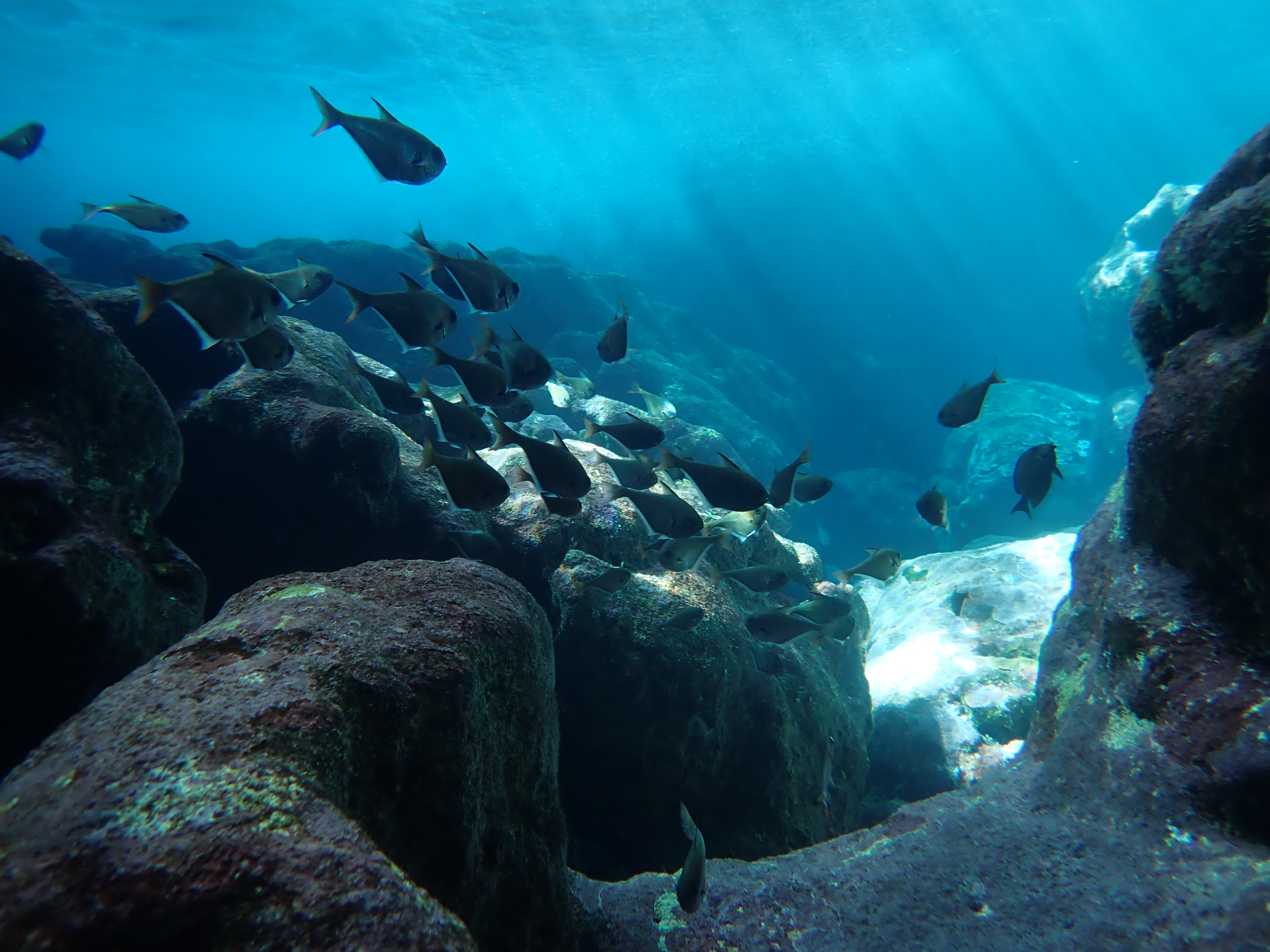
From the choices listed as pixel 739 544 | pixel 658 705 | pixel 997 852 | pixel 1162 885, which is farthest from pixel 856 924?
pixel 739 544

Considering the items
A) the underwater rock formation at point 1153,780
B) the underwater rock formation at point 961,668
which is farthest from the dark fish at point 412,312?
the underwater rock formation at point 961,668

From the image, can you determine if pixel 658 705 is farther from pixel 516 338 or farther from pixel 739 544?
pixel 516 338

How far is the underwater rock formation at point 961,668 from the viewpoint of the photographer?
596cm

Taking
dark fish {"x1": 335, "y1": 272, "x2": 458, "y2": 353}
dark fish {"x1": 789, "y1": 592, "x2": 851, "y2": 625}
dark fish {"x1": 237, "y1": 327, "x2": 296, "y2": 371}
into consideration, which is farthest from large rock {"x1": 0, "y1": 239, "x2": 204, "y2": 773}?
dark fish {"x1": 789, "y1": 592, "x2": 851, "y2": 625}

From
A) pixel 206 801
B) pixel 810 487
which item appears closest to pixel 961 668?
pixel 810 487

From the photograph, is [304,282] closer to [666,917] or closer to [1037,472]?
[666,917]

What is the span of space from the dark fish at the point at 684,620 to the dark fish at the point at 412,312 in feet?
8.11

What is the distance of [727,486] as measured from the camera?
3.46 meters

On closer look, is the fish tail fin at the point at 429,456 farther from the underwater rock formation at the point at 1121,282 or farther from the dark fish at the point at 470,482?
the underwater rock formation at the point at 1121,282

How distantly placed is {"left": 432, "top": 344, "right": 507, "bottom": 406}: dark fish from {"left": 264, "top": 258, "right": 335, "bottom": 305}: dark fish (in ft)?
4.49

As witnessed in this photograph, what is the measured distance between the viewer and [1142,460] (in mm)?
2801

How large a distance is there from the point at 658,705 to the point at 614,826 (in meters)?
0.91

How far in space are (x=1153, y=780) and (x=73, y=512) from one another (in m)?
4.67

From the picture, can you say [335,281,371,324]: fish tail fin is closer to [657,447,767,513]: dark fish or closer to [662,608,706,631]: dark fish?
[657,447,767,513]: dark fish
